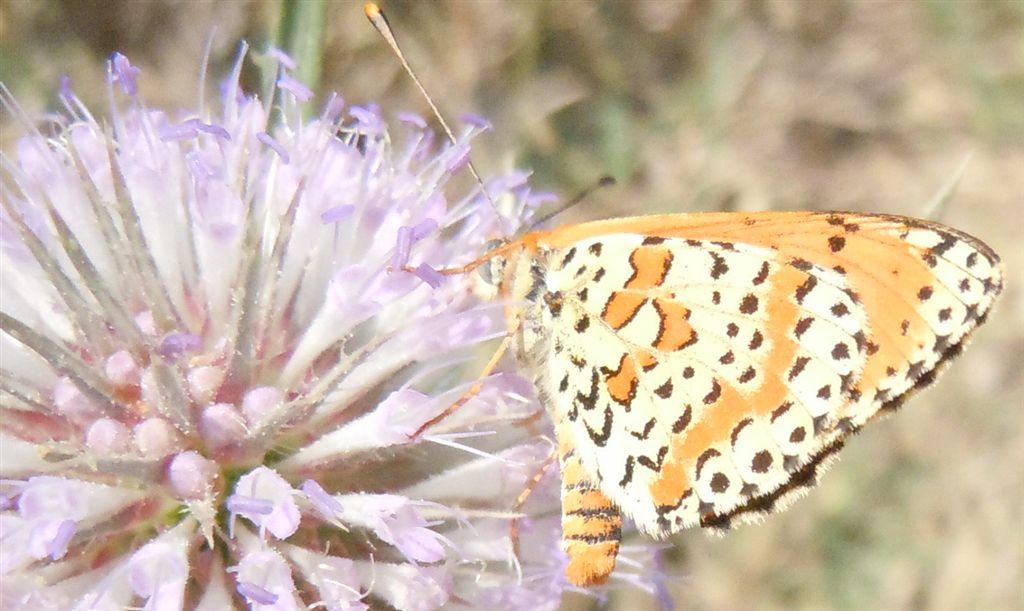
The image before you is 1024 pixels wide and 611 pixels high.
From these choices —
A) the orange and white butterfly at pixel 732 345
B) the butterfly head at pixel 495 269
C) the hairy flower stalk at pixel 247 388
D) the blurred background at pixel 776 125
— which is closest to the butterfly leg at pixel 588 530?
the orange and white butterfly at pixel 732 345

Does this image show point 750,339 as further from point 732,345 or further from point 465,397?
point 465,397

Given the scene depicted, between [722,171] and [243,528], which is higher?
[722,171]

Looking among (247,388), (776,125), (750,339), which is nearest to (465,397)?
(247,388)

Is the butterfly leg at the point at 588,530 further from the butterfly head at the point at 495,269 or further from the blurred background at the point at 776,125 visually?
the blurred background at the point at 776,125

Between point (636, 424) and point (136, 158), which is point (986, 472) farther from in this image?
point (136, 158)

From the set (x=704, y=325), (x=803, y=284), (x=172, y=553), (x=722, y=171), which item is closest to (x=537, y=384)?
(x=704, y=325)

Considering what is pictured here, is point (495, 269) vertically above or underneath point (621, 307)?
above

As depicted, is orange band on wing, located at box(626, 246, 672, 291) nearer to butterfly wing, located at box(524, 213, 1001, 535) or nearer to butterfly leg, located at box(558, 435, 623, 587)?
butterfly wing, located at box(524, 213, 1001, 535)
